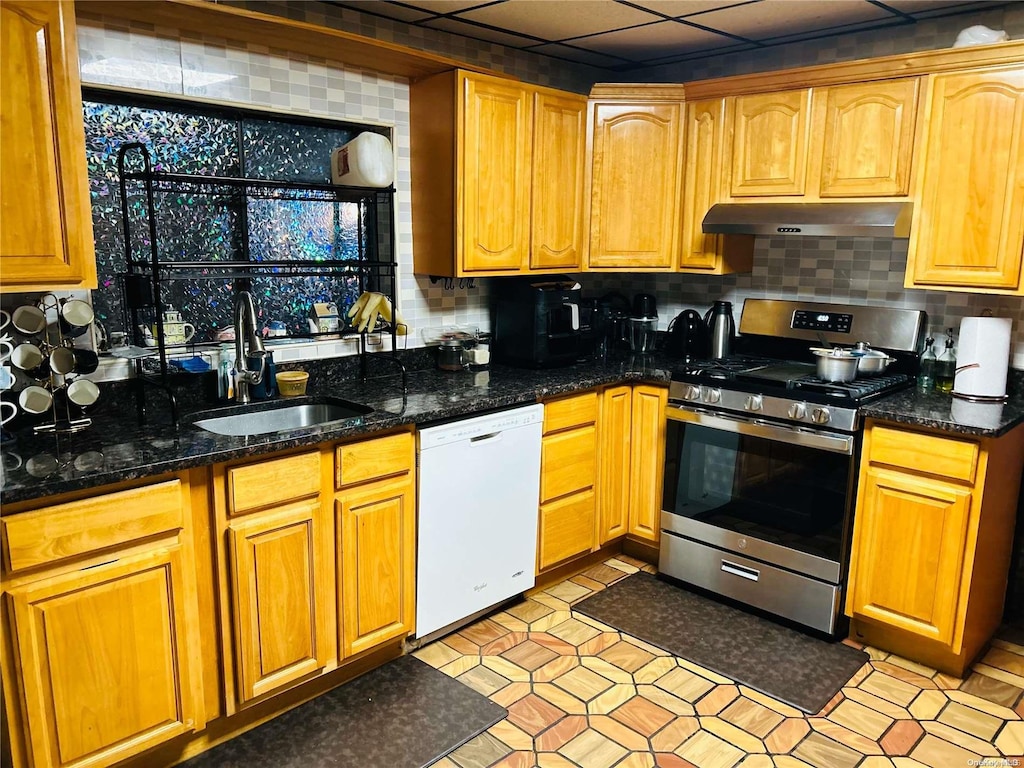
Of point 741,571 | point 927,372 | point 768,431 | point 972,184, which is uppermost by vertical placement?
point 972,184

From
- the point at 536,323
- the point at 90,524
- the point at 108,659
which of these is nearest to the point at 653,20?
the point at 536,323

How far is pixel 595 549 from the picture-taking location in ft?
11.3

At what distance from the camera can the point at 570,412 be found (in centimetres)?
315

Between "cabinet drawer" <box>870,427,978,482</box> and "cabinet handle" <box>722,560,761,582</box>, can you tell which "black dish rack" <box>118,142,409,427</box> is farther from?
"cabinet drawer" <box>870,427,978,482</box>

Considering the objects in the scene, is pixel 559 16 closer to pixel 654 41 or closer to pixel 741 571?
pixel 654 41

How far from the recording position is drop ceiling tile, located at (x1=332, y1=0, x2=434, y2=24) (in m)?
2.82

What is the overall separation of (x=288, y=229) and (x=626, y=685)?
207 cm

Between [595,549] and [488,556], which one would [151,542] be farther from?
[595,549]

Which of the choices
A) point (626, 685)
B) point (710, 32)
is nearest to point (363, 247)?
point (710, 32)

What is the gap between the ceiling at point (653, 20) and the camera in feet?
9.25

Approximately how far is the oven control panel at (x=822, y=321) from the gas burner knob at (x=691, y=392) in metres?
0.69

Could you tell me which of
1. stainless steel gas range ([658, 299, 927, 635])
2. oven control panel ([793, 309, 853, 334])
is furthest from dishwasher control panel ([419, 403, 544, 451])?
oven control panel ([793, 309, 853, 334])

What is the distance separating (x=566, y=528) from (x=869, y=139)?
78.1 inches

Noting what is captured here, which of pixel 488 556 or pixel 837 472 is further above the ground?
pixel 837 472
